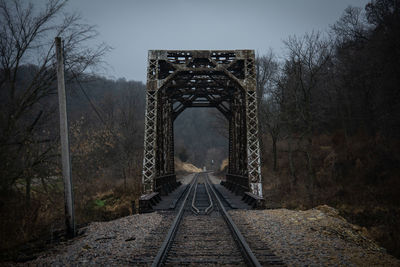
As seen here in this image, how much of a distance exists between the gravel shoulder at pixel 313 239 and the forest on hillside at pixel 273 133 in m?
2.02

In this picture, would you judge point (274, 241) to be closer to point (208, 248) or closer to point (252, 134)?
point (208, 248)

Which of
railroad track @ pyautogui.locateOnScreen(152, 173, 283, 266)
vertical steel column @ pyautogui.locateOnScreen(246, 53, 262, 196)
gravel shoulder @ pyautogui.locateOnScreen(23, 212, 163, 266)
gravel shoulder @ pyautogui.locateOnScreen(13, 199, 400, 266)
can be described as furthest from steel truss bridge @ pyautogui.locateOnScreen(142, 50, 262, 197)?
railroad track @ pyautogui.locateOnScreen(152, 173, 283, 266)

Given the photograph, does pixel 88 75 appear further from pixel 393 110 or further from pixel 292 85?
pixel 393 110

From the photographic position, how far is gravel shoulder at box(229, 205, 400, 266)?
4770 mm

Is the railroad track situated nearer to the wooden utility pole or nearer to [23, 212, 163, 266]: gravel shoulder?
[23, 212, 163, 266]: gravel shoulder

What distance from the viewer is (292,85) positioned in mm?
18141

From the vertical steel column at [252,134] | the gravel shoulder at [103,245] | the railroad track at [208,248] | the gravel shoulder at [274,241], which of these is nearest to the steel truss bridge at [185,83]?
the vertical steel column at [252,134]

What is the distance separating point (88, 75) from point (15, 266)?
6.34m

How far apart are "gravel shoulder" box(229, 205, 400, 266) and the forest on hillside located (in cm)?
202

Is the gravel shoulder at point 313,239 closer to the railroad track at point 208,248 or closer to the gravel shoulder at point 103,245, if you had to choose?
the railroad track at point 208,248

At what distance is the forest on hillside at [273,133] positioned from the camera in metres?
7.83

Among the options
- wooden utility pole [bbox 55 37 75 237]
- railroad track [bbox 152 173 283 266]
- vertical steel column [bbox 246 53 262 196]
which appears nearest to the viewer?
railroad track [bbox 152 173 283 266]

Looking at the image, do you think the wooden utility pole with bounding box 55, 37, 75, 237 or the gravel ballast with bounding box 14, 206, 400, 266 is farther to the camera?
the wooden utility pole with bounding box 55, 37, 75, 237

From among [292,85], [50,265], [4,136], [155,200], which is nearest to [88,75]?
[4,136]
